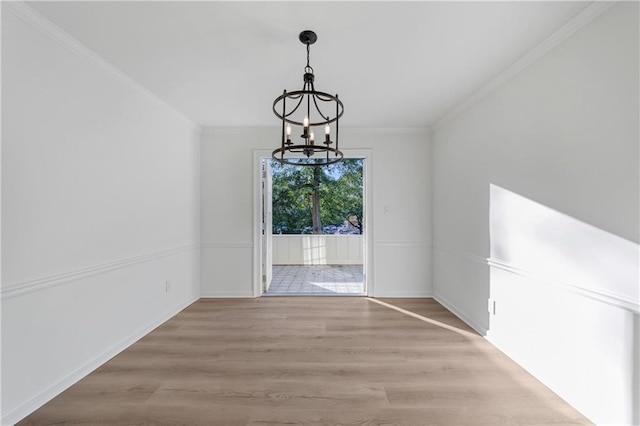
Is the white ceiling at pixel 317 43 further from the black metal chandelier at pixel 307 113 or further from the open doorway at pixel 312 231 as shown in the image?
the open doorway at pixel 312 231

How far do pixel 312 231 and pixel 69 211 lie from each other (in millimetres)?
6392

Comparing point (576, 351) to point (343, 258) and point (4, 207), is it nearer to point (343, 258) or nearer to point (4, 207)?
point (4, 207)

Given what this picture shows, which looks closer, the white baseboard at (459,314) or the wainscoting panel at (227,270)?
the white baseboard at (459,314)

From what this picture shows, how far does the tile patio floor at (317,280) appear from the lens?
4.65m

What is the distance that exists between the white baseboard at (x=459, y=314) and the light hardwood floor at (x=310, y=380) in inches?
3.8

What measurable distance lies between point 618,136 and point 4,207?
3354mm

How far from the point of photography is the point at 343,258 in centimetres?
738

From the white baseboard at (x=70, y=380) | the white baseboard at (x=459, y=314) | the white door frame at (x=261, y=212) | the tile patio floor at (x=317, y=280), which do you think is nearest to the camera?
the white baseboard at (x=70, y=380)

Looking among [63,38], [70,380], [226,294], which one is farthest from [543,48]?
[226,294]

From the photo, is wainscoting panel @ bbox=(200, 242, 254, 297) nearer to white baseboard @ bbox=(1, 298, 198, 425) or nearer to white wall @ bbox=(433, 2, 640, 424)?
white baseboard @ bbox=(1, 298, 198, 425)

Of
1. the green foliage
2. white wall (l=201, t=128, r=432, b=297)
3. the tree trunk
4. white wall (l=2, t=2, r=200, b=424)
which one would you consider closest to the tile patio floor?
white wall (l=201, t=128, r=432, b=297)

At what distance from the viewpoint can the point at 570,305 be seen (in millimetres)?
1896

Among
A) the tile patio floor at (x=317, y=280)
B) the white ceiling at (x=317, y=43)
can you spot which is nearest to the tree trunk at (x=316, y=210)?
the tile patio floor at (x=317, y=280)

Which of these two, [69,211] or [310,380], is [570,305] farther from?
[69,211]
